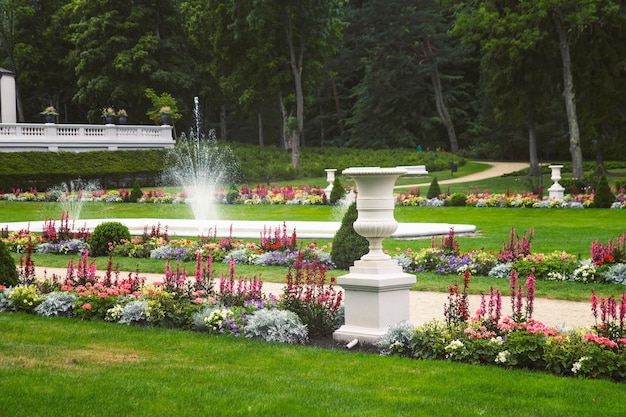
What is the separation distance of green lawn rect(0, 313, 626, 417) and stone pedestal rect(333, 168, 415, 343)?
0.66m

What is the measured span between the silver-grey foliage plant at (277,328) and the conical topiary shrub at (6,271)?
146 inches

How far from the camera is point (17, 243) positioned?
19.0 m

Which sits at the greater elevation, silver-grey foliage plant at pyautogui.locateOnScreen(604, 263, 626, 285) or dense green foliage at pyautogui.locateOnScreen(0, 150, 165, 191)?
dense green foliage at pyautogui.locateOnScreen(0, 150, 165, 191)

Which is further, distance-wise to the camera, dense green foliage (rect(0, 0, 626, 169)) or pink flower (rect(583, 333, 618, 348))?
dense green foliage (rect(0, 0, 626, 169))

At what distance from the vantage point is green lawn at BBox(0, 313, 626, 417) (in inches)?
257

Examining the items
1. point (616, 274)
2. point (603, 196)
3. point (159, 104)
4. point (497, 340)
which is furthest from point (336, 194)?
point (159, 104)

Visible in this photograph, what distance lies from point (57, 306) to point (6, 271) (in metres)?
1.24

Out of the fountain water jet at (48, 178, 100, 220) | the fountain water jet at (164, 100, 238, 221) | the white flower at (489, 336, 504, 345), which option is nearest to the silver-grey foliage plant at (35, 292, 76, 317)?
the white flower at (489, 336, 504, 345)

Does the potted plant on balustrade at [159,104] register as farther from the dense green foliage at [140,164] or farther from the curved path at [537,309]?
the curved path at [537,309]

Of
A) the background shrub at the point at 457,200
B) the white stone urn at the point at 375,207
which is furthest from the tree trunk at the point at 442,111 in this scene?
the white stone urn at the point at 375,207

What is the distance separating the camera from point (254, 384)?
7.25 m

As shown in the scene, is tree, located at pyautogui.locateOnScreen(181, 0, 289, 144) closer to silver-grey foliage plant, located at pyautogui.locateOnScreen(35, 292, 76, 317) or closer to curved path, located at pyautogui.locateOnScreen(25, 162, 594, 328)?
curved path, located at pyautogui.locateOnScreen(25, 162, 594, 328)

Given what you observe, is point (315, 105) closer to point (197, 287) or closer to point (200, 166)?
point (200, 166)

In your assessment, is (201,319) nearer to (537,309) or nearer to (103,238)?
(537,309)
